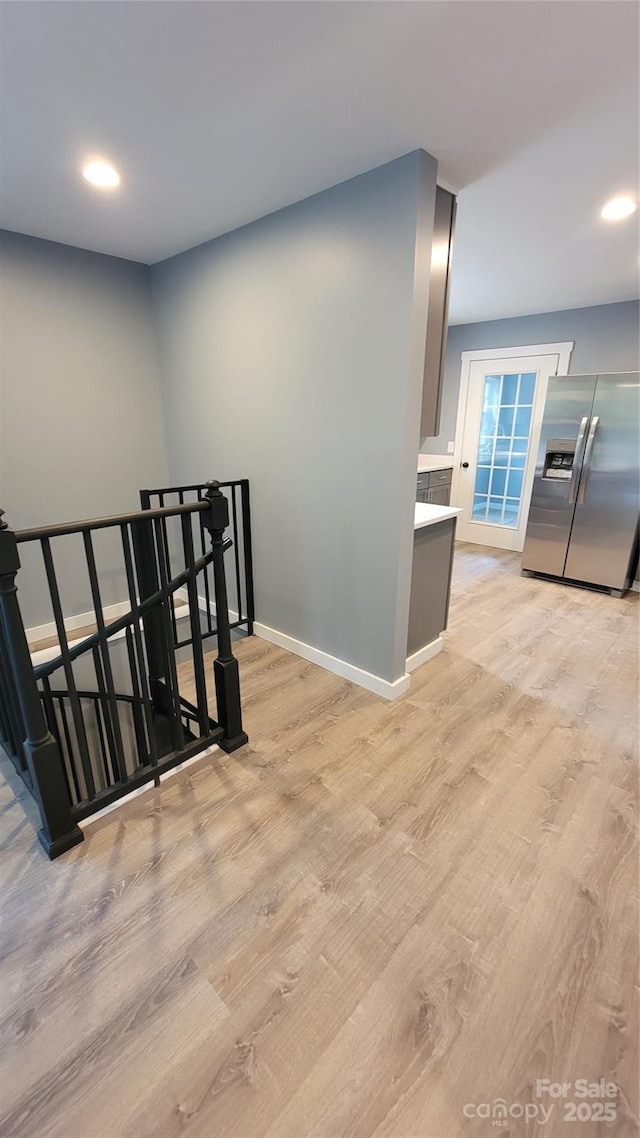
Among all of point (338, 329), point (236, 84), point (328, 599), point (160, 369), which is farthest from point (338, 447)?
point (160, 369)

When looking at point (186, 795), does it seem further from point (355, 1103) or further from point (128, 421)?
point (128, 421)

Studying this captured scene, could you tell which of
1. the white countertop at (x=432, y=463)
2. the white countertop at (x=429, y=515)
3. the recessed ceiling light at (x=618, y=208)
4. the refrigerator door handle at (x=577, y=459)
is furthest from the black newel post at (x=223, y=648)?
the refrigerator door handle at (x=577, y=459)

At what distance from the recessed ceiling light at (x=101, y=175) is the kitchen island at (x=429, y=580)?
211 cm

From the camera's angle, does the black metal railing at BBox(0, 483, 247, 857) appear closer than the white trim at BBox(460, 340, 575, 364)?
Yes

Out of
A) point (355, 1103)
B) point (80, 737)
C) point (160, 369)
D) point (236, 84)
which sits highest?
point (236, 84)

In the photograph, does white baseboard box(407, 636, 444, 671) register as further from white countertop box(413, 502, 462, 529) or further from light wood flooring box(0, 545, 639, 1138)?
white countertop box(413, 502, 462, 529)

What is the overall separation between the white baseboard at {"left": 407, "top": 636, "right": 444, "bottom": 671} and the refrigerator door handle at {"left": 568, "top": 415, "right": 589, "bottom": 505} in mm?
2104

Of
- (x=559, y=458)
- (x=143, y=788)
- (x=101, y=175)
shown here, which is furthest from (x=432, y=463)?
(x=143, y=788)

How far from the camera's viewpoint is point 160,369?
11.7 ft

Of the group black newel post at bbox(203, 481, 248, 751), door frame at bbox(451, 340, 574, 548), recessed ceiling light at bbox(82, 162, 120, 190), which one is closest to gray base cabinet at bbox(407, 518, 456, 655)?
black newel post at bbox(203, 481, 248, 751)

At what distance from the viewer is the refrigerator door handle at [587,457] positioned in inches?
152

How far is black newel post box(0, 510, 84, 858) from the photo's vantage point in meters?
1.37

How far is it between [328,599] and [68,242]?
279cm

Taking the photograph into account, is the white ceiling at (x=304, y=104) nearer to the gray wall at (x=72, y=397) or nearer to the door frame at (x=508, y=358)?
the gray wall at (x=72, y=397)
